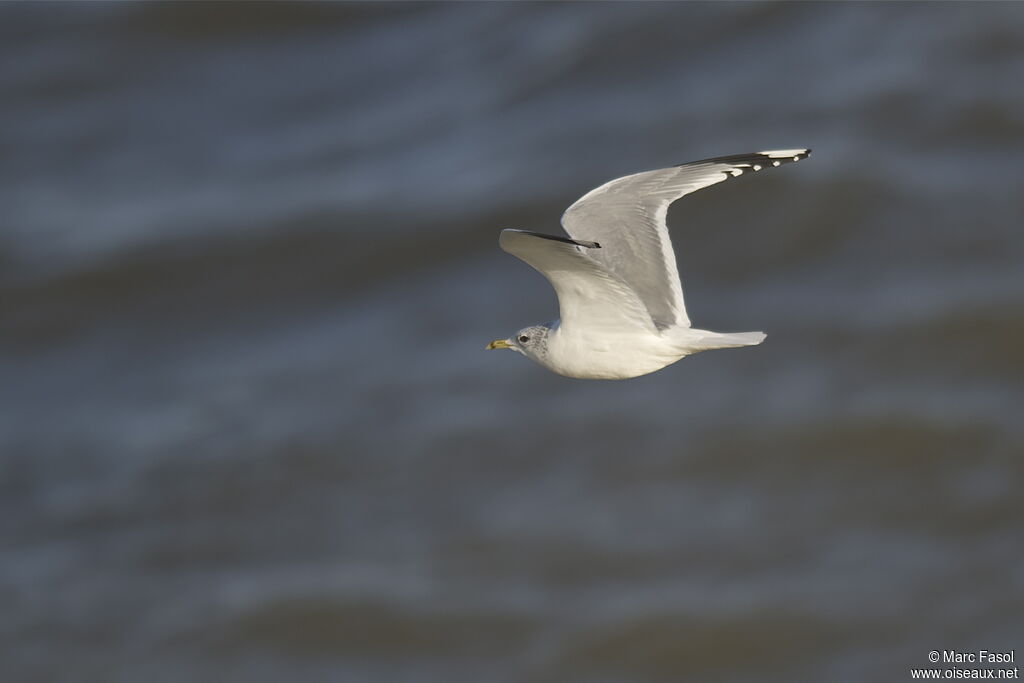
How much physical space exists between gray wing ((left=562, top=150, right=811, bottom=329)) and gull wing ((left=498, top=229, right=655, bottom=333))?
71 mm

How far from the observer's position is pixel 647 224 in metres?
4.63

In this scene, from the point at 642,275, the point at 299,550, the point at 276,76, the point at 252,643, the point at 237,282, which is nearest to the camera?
the point at 642,275

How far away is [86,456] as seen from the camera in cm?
1187

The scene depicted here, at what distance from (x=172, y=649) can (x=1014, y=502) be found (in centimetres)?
625

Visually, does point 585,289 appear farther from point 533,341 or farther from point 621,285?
point 533,341

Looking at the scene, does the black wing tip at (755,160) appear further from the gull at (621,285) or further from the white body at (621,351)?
the white body at (621,351)

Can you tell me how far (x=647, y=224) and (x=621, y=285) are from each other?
0.46 meters

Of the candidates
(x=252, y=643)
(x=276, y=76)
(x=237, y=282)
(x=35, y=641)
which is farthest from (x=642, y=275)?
(x=276, y=76)

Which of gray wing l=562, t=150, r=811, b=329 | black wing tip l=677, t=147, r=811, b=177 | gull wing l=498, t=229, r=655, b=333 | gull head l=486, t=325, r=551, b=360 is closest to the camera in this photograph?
gull wing l=498, t=229, r=655, b=333

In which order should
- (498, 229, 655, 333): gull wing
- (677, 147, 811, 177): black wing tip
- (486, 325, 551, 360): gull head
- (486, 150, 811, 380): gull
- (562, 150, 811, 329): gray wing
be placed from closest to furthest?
(498, 229, 655, 333): gull wing → (486, 150, 811, 380): gull → (562, 150, 811, 329): gray wing → (486, 325, 551, 360): gull head → (677, 147, 811, 177): black wing tip

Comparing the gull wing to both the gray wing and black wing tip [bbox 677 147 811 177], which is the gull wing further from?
black wing tip [bbox 677 147 811 177]

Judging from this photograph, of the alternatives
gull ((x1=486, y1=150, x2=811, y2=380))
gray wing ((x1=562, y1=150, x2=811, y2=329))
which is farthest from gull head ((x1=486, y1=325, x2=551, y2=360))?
gray wing ((x1=562, y1=150, x2=811, y2=329))

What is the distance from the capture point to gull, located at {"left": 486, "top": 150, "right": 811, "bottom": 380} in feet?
13.9

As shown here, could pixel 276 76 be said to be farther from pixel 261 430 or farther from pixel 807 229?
pixel 807 229
